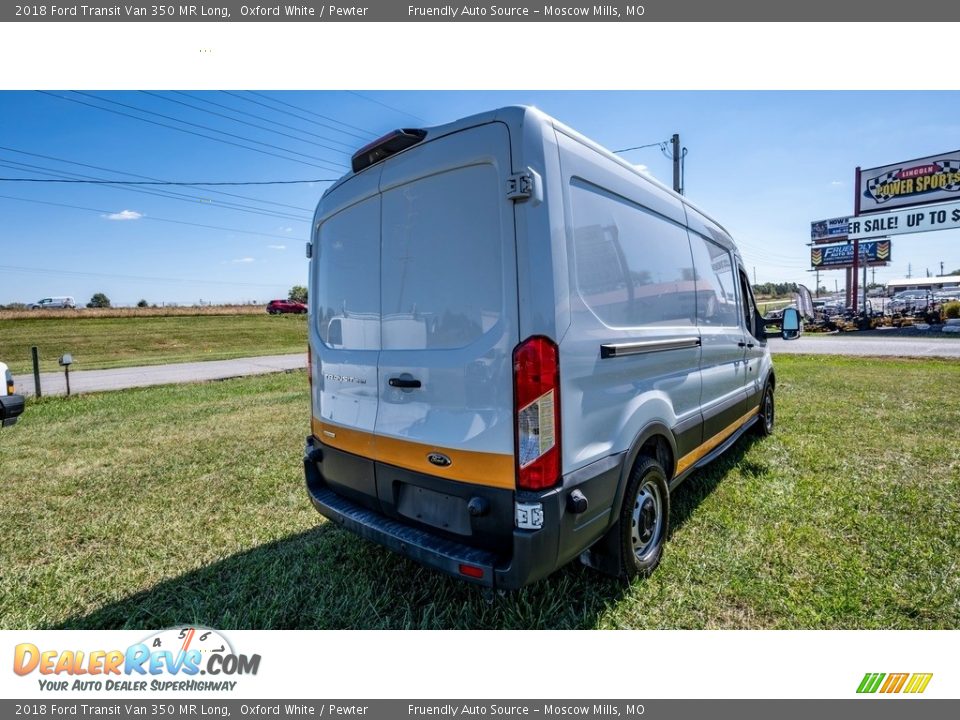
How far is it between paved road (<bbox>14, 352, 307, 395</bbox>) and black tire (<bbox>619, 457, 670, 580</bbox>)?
13.1 m

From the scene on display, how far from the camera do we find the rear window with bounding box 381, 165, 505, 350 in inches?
80.1

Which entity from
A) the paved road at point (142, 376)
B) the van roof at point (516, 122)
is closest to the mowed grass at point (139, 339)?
the paved road at point (142, 376)

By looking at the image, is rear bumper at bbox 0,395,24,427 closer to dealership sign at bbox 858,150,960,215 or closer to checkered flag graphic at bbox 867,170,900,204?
dealership sign at bbox 858,150,960,215

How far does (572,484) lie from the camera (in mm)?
2020

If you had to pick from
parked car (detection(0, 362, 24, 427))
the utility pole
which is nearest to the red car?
the utility pole

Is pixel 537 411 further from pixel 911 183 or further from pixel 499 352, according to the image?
pixel 911 183

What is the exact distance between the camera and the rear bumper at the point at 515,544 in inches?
75.1

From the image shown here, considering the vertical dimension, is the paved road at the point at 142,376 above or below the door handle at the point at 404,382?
below

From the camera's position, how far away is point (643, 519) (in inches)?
106

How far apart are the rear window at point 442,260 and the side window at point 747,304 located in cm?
359

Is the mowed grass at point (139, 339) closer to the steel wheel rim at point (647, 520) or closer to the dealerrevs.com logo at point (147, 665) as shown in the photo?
the dealerrevs.com logo at point (147, 665)

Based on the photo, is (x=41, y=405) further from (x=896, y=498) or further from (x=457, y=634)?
(x=896, y=498)

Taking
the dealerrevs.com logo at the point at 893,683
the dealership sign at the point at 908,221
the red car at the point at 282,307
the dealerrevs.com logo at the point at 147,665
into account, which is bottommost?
the dealerrevs.com logo at the point at 893,683

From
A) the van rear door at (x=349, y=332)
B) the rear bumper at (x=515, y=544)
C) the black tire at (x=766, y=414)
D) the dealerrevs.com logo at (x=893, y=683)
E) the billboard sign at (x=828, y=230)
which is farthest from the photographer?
the billboard sign at (x=828, y=230)
